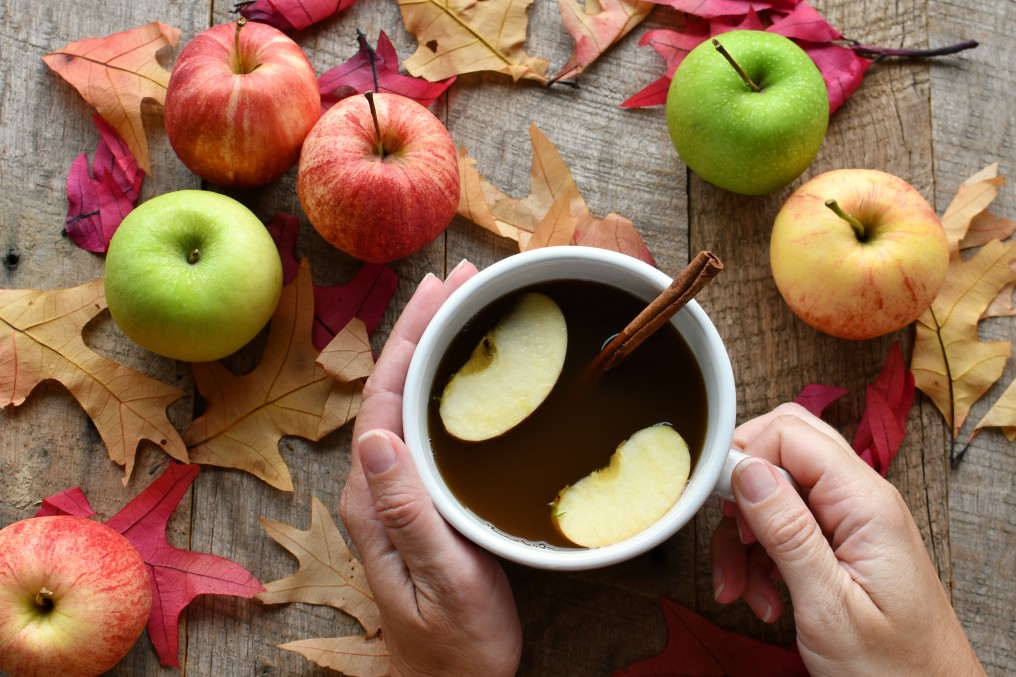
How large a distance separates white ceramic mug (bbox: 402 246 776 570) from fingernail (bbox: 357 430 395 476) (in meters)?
0.02

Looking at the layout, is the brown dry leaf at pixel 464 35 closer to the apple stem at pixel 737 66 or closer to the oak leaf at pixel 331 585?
the apple stem at pixel 737 66

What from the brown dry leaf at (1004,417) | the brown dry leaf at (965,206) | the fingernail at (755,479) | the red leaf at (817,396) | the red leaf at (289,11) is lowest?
the brown dry leaf at (1004,417)

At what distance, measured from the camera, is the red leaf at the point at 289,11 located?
1.21 m

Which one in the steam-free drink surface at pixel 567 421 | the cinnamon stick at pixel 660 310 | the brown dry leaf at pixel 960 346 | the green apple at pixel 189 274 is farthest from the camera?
the brown dry leaf at pixel 960 346

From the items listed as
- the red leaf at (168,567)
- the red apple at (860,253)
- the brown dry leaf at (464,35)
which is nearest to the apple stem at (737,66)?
the red apple at (860,253)

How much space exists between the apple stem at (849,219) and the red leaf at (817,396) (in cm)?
19

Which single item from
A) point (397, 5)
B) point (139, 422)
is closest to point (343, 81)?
point (397, 5)

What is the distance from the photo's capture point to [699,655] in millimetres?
1141

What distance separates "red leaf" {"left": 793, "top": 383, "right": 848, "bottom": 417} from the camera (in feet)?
3.83

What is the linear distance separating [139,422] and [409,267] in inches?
15.9

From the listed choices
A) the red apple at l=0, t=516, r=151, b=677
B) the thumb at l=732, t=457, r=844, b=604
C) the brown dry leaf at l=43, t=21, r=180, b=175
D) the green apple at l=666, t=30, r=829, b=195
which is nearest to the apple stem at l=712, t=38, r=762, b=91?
the green apple at l=666, t=30, r=829, b=195

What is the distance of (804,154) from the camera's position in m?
1.13

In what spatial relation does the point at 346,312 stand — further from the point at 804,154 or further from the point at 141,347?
the point at 804,154

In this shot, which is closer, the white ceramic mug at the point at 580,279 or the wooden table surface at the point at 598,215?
the white ceramic mug at the point at 580,279
